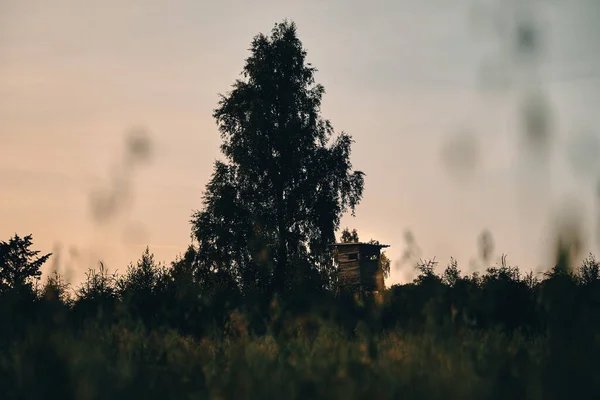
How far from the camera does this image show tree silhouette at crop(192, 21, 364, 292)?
31.1m

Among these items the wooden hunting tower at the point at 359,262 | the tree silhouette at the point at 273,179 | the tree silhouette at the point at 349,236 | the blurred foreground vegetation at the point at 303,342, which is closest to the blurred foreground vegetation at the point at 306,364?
the blurred foreground vegetation at the point at 303,342

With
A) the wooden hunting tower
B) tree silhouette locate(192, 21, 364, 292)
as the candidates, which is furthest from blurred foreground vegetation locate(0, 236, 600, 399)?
the wooden hunting tower

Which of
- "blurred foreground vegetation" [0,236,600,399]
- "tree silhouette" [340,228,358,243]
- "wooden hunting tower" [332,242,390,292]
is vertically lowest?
"blurred foreground vegetation" [0,236,600,399]

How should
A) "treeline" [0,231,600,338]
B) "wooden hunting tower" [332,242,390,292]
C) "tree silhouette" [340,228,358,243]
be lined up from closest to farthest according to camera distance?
1. "treeline" [0,231,600,338]
2. "wooden hunting tower" [332,242,390,292]
3. "tree silhouette" [340,228,358,243]

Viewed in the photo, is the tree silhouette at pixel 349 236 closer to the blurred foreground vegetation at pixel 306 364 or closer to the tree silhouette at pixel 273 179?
the tree silhouette at pixel 273 179

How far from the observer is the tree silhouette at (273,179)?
31.1 meters

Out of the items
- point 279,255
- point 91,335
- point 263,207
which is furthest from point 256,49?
point 91,335

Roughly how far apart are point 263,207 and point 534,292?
54.9 feet

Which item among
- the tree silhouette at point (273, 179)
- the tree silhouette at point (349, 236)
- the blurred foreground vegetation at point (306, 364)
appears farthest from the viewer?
the tree silhouette at point (349, 236)

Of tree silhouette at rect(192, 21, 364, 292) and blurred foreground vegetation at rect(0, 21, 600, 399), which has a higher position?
tree silhouette at rect(192, 21, 364, 292)

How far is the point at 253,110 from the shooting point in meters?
32.9

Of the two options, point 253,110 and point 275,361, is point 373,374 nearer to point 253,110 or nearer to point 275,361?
point 275,361

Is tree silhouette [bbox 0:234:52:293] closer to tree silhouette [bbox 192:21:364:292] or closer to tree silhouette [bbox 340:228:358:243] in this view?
tree silhouette [bbox 192:21:364:292]

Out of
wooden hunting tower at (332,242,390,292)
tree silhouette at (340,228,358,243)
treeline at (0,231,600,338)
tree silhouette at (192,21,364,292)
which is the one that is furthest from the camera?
tree silhouette at (340,228,358,243)
